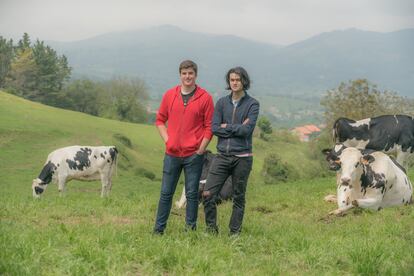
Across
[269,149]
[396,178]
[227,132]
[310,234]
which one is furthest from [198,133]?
[269,149]

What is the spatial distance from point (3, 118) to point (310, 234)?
42470 mm

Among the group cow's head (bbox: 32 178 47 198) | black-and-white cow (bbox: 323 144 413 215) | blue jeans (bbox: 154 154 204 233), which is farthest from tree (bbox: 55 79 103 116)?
blue jeans (bbox: 154 154 204 233)

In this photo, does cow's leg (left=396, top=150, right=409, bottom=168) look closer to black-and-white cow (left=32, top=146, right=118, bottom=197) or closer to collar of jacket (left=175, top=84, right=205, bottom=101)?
black-and-white cow (left=32, top=146, right=118, bottom=197)

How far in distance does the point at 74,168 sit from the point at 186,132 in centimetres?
1165

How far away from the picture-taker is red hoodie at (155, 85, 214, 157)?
7.11m

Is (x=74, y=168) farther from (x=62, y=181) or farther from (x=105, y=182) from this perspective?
(x=105, y=182)

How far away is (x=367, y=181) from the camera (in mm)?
10375

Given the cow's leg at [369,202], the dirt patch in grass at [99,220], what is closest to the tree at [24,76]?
the dirt patch in grass at [99,220]

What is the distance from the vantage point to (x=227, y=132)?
7074 mm

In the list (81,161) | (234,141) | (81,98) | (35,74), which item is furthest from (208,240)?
(35,74)

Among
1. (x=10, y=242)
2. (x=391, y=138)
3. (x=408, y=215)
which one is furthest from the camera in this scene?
(x=391, y=138)

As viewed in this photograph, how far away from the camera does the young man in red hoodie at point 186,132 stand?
7105 millimetres

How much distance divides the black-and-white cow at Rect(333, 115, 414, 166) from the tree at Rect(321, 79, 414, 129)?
2583cm

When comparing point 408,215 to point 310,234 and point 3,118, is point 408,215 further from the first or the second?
point 3,118
